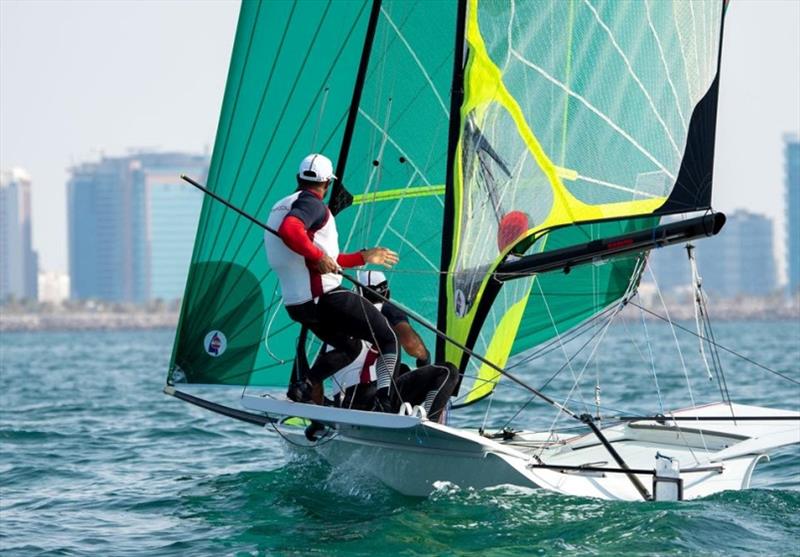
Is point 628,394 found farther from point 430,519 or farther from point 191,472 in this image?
point 430,519

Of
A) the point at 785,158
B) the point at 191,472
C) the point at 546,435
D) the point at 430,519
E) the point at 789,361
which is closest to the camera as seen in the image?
the point at 430,519

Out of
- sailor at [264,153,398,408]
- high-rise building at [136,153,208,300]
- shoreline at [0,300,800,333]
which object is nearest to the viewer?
sailor at [264,153,398,408]

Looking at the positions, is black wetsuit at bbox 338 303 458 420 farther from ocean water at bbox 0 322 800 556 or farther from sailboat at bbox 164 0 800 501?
ocean water at bbox 0 322 800 556

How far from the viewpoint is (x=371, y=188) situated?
9.27 metres

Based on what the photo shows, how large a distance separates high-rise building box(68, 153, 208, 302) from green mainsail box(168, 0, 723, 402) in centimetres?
15981

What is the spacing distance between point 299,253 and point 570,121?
185 centimetres

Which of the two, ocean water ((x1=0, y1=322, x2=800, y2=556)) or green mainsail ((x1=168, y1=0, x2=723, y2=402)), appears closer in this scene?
ocean water ((x1=0, y1=322, x2=800, y2=556))

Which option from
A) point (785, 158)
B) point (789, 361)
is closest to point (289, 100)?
point (789, 361)

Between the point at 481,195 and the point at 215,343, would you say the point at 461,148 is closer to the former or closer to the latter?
the point at 481,195

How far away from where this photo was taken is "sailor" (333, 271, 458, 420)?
7566 millimetres

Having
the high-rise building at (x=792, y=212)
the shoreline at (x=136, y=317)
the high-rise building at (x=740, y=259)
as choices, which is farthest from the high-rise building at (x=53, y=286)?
the high-rise building at (x=792, y=212)

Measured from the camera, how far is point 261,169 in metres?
9.32

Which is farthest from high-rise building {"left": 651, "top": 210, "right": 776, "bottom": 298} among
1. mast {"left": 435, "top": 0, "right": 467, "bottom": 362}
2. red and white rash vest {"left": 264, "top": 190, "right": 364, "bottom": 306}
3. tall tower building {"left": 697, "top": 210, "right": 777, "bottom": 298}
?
red and white rash vest {"left": 264, "top": 190, "right": 364, "bottom": 306}

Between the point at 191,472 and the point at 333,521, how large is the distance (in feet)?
9.36
